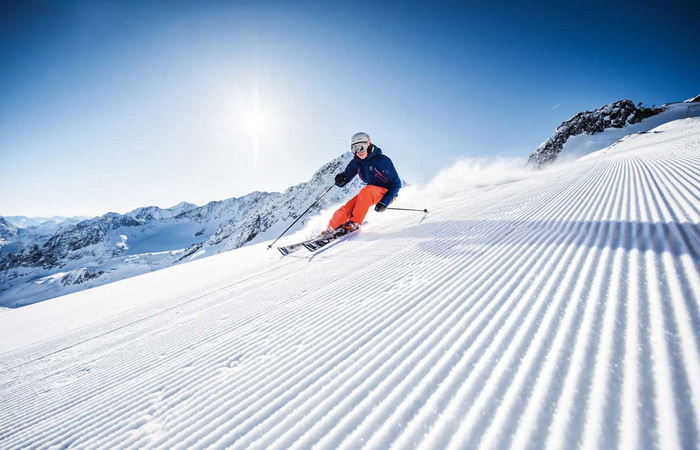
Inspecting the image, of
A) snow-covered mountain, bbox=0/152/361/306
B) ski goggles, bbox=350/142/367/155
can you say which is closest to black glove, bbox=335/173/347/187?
ski goggles, bbox=350/142/367/155

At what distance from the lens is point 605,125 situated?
4338 centimetres

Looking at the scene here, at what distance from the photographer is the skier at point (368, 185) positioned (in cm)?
572

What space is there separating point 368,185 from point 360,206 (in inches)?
21.5

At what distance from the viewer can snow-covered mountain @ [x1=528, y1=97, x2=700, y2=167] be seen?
120ft

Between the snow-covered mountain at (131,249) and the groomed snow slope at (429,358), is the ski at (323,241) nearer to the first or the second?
the groomed snow slope at (429,358)

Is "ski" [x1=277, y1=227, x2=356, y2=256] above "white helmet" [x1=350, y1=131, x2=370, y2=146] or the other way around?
the other way around

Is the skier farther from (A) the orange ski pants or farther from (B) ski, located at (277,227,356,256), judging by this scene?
(B) ski, located at (277,227,356,256)

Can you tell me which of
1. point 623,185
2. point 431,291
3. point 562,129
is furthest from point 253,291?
point 562,129

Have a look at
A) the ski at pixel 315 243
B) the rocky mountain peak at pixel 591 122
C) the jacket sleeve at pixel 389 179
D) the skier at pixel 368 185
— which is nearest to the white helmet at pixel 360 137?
the skier at pixel 368 185

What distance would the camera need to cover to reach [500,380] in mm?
999

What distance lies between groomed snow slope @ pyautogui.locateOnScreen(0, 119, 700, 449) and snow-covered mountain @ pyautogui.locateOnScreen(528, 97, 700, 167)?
46.0 metres

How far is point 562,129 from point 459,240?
66.6 m

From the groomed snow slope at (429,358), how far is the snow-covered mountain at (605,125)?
4596cm

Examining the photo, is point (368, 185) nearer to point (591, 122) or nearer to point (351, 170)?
point (351, 170)
